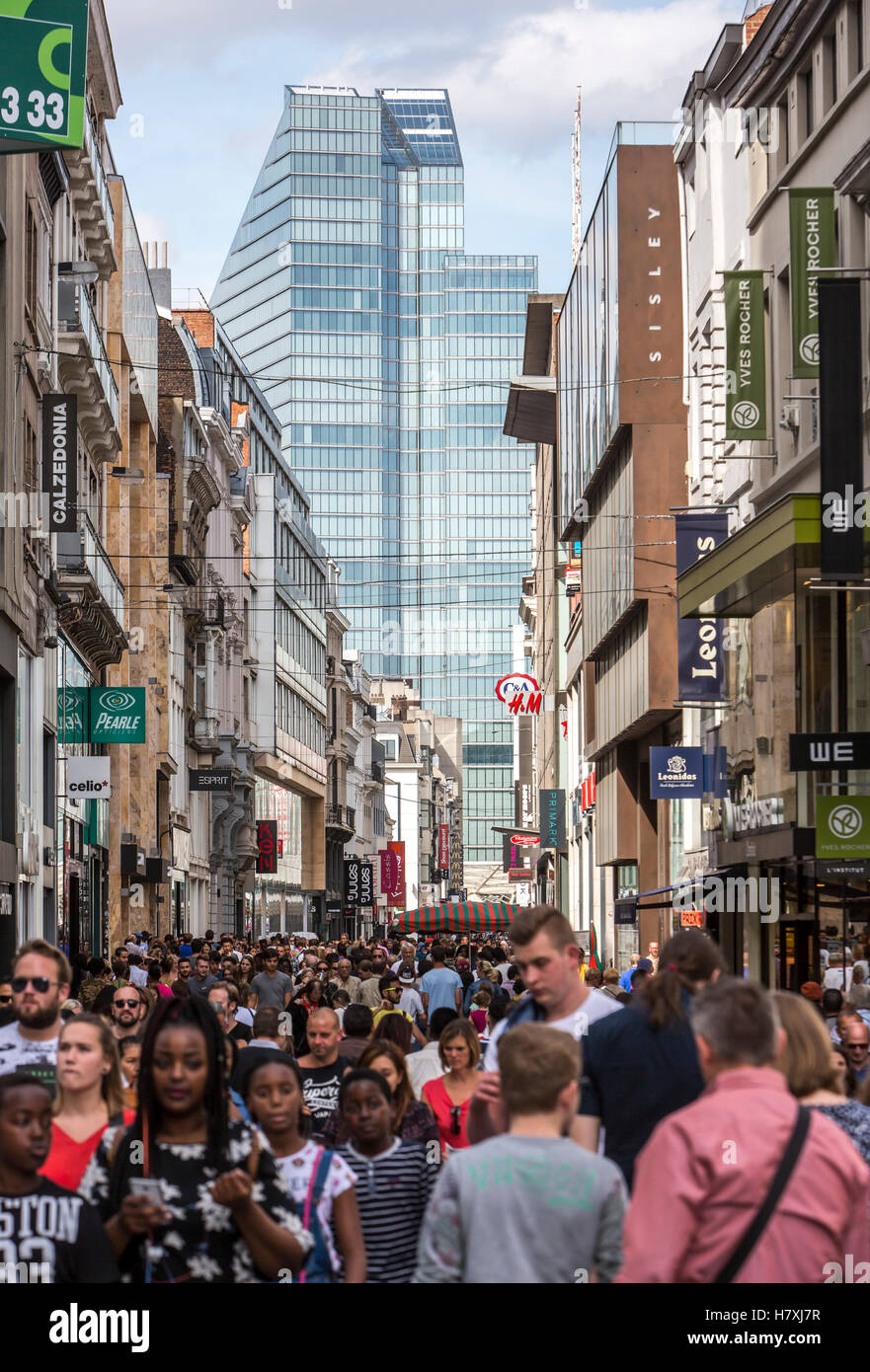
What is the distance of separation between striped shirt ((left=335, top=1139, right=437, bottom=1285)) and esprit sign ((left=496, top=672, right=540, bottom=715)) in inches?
2857

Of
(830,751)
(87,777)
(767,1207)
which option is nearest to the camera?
(767,1207)

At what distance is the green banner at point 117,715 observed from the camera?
38156 mm

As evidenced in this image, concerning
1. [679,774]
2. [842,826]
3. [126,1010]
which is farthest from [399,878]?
[126,1010]

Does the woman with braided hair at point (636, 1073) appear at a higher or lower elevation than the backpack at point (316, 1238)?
higher

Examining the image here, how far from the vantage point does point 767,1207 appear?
475cm

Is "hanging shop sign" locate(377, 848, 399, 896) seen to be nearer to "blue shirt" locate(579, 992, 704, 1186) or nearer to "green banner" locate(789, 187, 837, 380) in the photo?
"green banner" locate(789, 187, 837, 380)

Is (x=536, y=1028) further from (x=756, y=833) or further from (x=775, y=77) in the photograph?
(x=775, y=77)

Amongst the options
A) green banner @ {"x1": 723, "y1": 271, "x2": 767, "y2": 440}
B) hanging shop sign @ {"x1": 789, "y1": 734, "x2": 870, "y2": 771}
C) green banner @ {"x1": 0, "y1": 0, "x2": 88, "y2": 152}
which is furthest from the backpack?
green banner @ {"x1": 723, "y1": 271, "x2": 767, "y2": 440}

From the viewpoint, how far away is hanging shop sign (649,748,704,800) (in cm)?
3506

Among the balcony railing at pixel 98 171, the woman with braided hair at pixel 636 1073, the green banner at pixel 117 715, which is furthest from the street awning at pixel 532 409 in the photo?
the woman with braided hair at pixel 636 1073

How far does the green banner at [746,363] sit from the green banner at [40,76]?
38.3ft

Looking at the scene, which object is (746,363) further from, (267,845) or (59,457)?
(267,845)

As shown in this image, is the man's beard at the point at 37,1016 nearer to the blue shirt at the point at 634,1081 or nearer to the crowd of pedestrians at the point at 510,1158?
the crowd of pedestrians at the point at 510,1158

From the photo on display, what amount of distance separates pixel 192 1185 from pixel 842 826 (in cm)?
1854
